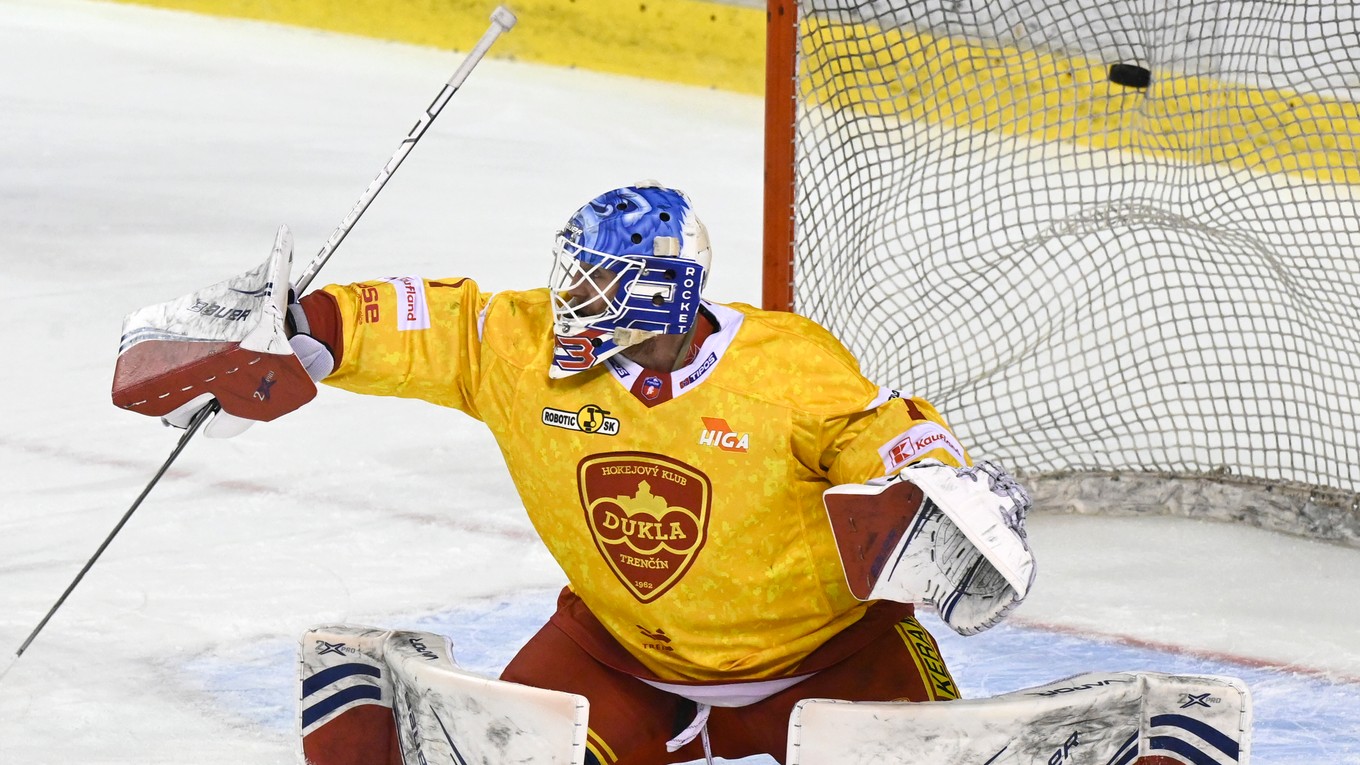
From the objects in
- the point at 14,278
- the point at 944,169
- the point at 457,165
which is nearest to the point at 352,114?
the point at 457,165

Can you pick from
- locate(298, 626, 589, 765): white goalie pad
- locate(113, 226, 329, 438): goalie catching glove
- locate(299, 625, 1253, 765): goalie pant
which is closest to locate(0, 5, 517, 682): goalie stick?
locate(113, 226, 329, 438): goalie catching glove

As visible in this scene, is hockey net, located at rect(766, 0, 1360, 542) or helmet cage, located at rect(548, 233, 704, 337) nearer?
helmet cage, located at rect(548, 233, 704, 337)

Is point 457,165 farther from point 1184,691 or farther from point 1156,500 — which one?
point 1184,691

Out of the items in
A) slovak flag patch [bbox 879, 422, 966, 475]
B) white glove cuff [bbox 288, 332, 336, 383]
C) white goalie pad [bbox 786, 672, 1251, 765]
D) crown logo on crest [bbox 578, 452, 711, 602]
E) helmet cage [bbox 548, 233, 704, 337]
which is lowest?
white goalie pad [bbox 786, 672, 1251, 765]

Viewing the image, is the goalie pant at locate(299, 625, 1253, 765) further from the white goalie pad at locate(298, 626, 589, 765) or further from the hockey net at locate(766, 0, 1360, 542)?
the hockey net at locate(766, 0, 1360, 542)

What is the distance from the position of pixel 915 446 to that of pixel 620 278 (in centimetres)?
43

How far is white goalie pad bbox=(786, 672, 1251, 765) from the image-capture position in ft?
7.01

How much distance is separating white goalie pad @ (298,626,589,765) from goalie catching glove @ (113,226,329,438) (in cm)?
37

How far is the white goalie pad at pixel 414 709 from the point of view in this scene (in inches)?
85.8

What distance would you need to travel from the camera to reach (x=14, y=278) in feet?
18.3

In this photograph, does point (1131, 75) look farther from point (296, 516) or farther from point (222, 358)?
point (222, 358)

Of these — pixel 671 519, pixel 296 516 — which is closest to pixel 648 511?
pixel 671 519

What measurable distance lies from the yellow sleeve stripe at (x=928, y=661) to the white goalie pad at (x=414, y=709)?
490 millimetres

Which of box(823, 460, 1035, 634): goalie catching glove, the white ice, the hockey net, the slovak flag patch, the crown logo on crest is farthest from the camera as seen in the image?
the hockey net
